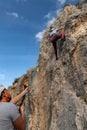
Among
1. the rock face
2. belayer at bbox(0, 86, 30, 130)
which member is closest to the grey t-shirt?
belayer at bbox(0, 86, 30, 130)

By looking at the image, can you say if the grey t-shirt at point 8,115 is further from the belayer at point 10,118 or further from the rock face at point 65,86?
the rock face at point 65,86

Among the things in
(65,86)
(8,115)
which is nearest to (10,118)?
(8,115)

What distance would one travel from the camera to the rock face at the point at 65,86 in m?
13.3

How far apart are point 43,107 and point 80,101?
489 cm

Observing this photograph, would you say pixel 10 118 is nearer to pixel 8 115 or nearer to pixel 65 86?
pixel 8 115

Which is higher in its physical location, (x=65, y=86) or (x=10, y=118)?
(x=65, y=86)

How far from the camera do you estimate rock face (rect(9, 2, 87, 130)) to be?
13344 mm

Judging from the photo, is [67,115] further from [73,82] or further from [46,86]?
[46,86]

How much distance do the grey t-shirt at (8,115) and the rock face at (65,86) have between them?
23.1 feet

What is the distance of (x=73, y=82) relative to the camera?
1415cm

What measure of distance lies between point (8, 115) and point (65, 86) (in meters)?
9.06

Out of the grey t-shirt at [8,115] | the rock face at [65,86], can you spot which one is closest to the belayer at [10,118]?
the grey t-shirt at [8,115]

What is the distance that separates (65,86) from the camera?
14734 mm

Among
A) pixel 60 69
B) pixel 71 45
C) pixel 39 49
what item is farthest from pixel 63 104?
pixel 39 49
